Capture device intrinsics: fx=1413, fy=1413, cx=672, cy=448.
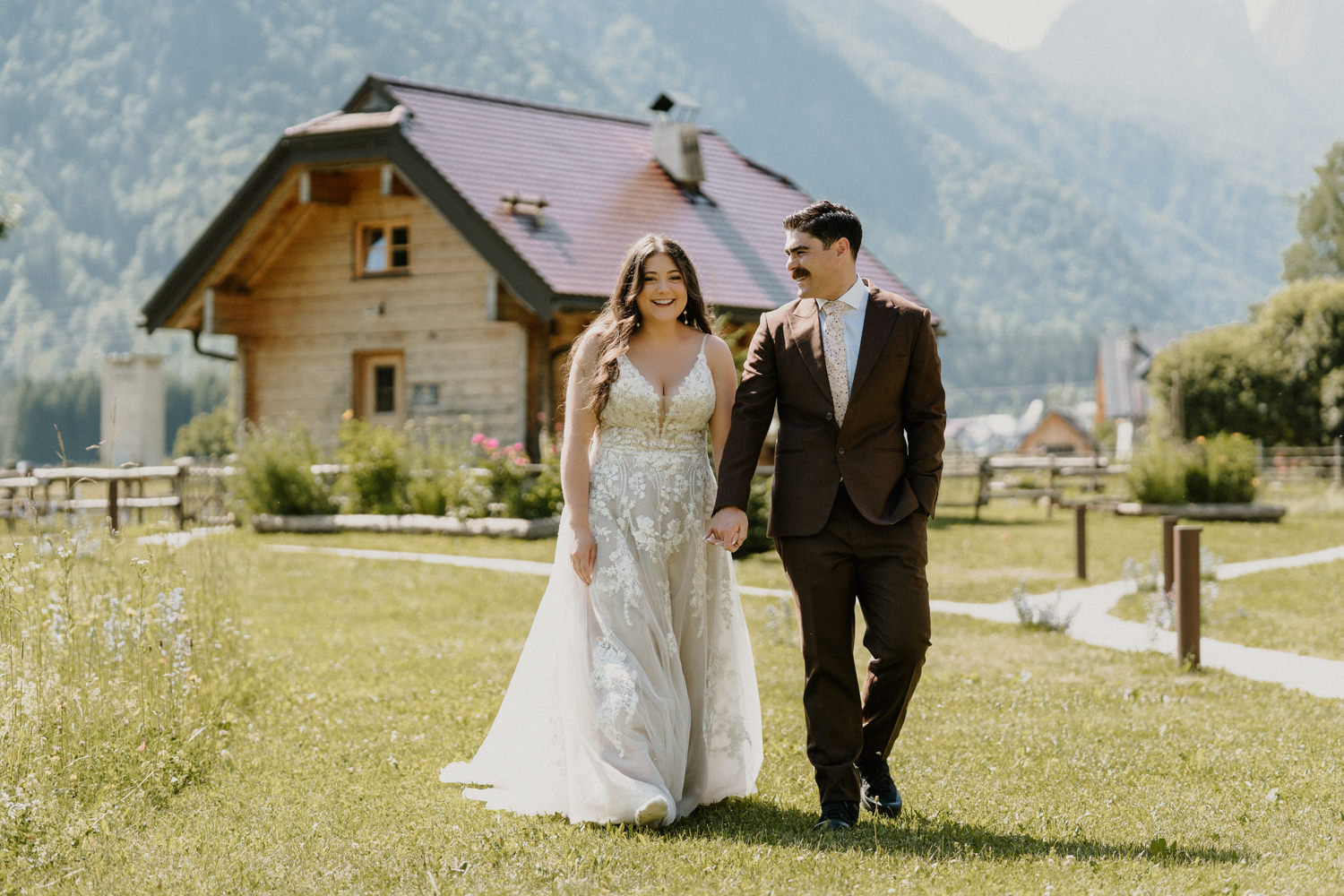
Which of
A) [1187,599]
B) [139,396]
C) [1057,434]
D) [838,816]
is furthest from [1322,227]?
[838,816]

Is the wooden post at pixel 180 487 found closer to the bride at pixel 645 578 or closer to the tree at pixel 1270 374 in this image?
the bride at pixel 645 578

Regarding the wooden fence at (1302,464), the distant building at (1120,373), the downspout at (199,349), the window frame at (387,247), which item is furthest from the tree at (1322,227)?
the downspout at (199,349)

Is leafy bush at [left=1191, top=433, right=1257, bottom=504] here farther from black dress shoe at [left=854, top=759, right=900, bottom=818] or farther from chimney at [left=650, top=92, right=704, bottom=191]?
black dress shoe at [left=854, top=759, right=900, bottom=818]

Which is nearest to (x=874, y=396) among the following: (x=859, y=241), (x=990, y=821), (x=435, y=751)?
(x=859, y=241)

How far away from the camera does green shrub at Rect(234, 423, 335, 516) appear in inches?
745

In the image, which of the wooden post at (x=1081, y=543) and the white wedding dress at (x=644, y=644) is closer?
the white wedding dress at (x=644, y=644)

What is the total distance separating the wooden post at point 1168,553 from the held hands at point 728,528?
5.73 m

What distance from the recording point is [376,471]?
19.0 meters

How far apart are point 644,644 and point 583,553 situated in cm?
42

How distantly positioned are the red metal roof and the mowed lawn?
421 inches

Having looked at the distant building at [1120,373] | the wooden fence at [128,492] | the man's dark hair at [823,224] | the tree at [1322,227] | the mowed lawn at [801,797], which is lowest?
the mowed lawn at [801,797]

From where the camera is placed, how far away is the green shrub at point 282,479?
18.9 meters

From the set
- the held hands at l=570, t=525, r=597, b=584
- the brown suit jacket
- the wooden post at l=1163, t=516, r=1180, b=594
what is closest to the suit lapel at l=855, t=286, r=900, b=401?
the brown suit jacket

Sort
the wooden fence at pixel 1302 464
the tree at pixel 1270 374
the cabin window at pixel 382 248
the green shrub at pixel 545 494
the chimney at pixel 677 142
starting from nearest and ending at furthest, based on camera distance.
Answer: the green shrub at pixel 545 494 → the cabin window at pixel 382 248 → the chimney at pixel 677 142 → the wooden fence at pixel 1302 464 → the tree at pixel 1270 374
